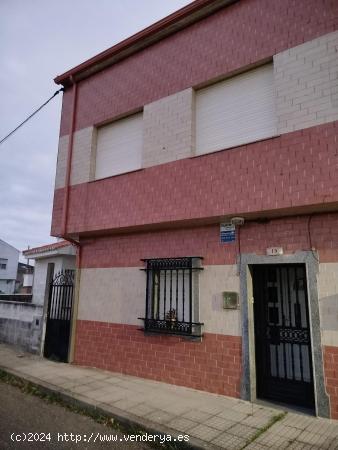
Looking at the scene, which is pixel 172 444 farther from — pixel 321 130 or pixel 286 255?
pixel 321 130

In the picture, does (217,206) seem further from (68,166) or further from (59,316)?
(59,316)

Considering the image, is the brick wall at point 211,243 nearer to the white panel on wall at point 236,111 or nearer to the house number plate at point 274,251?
the house number plate at point 274,251

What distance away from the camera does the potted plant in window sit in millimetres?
6111

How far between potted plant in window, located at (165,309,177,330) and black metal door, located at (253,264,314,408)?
1.52 metres

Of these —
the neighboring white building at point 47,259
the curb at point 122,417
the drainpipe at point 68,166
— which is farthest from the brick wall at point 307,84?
the neighboring white building at point 47,259

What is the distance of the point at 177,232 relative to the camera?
6.46 m

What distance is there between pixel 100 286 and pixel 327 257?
4.83m

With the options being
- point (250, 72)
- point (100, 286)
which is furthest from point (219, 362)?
point (250, 72)

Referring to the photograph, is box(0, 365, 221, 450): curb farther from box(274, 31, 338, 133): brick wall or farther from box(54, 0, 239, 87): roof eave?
box(54, 0, 239, 87): roof eave

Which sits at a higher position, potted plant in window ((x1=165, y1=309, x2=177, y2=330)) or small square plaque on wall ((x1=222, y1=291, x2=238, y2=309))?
small square plaque on wall ((x1=222, y1=291, x2=238, y2=309))

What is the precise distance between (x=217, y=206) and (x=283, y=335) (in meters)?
2.33

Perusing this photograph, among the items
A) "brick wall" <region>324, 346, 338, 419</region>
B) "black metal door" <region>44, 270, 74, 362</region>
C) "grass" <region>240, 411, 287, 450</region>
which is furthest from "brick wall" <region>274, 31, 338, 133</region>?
"black metal door" <region>44, 270, 74, 362</region>

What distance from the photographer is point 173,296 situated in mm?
6359

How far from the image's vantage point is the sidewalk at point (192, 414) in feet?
12.5
